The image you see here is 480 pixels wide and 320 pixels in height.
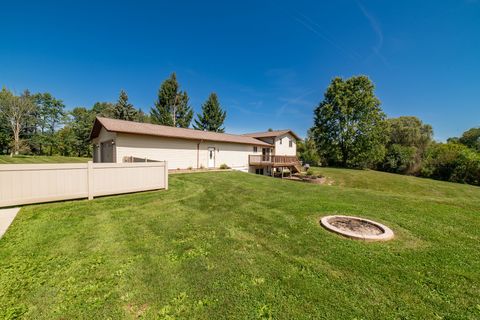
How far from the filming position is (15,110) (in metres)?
31.3

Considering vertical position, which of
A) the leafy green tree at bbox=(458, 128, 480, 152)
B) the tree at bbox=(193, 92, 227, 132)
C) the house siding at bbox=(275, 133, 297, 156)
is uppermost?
the tree at bbox=(193, 92, 227, 132)

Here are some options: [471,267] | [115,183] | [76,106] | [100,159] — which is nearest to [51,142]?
[76,106]

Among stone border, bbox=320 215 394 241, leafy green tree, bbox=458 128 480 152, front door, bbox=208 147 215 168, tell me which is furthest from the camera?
leafy green tree, bbox=458 128 480 152

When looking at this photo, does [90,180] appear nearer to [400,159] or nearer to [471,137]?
[400,159]

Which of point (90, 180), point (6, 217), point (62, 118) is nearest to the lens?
point (6, 217)

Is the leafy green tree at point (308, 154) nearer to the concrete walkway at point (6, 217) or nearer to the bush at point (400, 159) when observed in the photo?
the bush at point (400, 159)

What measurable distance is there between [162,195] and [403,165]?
33872 millimetres

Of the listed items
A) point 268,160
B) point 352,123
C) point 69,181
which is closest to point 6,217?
point 69,181

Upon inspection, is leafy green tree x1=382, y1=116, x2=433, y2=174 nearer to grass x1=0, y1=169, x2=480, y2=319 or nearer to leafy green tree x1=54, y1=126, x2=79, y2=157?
grass x1=0, y1=169, x2=480, y2=319

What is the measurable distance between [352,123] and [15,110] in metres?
51.9

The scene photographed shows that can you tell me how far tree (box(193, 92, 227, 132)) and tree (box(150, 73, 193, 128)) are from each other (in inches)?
127

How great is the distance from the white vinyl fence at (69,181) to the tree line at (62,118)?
94.1ft

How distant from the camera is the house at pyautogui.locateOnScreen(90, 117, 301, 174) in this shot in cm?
1291

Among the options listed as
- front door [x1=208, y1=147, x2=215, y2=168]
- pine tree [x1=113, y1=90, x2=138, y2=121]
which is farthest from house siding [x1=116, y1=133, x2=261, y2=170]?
pine tree [x1=113, y1=90, x2=138, y2=121]
